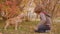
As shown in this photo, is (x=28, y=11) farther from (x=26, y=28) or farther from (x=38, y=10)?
(x=26, y=28)

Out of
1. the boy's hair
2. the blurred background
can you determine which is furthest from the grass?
the boy's hair

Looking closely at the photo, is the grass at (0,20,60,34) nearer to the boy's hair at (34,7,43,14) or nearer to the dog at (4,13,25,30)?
the dog at (4,13,25,30)

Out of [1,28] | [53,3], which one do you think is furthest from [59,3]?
[1,28]

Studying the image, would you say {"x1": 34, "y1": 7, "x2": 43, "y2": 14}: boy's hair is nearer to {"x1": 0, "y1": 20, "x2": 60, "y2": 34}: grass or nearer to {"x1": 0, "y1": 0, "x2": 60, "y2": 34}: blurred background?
{"x1": 0, "y1": 0, "x2": 60, "y2": 34}: blurred background

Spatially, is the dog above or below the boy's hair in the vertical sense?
below

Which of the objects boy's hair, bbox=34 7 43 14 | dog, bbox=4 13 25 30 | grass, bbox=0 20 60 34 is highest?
boy's hair, bbox=34 7 43 14

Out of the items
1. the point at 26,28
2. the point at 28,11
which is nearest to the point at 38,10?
the point at 28,11

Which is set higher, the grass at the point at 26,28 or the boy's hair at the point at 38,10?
the boy's hair at the point at 38,10

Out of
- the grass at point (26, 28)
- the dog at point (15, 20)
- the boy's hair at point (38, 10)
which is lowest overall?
the grass at point (26, 28)

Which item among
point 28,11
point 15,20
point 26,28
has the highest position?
point 28,11

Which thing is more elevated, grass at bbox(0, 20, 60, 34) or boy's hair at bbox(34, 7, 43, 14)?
boy's hair at bbox(34, 7, 43, 14)

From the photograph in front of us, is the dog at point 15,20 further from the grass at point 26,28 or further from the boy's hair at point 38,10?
the boy's hair at point 38,10

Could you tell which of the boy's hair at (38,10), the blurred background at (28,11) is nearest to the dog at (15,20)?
the blurred background at (28,11)

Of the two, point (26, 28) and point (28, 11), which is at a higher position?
point (28, 11)
